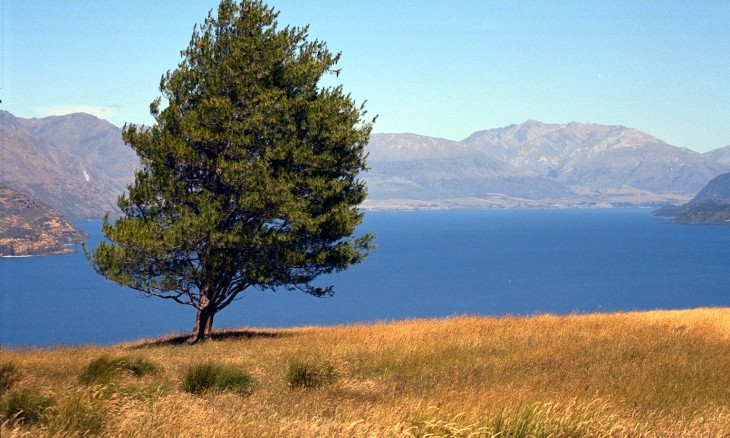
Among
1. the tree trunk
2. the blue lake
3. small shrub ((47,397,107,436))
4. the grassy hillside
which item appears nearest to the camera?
small shrub ((47,397,107,436))

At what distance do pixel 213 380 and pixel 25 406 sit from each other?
382 cm

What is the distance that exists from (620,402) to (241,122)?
1715 cm

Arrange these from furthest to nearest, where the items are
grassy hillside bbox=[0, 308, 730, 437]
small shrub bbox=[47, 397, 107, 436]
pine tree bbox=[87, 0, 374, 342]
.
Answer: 1. pine tree bbox=[87, 0, 374, 342]
2. grassy hillside bbox=[0, 308, 730, 437]
3. small shrub bbox=[47, 397, 107, 436]

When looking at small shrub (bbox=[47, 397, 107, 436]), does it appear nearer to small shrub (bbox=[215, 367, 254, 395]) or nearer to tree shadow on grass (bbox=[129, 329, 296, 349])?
small shrub (bbox=[215, 367, 254, 395])

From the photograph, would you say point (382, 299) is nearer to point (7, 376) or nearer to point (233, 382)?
point (233, 382)

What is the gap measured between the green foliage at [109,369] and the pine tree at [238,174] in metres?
10.2

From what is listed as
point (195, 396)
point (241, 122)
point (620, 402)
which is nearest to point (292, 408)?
point (195, 396)

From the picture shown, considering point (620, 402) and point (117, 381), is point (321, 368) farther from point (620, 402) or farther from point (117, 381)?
point (620, 402)

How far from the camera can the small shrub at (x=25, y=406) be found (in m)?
8.02

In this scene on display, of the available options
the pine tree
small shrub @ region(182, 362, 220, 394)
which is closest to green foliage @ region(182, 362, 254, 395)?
small shrub @ region(182, 362, 220, 394)

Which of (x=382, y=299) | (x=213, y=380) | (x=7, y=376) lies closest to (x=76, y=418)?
(x=7, y=376)

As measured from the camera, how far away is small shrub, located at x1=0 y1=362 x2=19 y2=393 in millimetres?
9311

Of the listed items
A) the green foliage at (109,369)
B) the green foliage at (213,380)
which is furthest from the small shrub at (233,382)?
the green foliage at (109,369)

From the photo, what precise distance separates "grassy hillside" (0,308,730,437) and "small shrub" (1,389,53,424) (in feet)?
0.06
